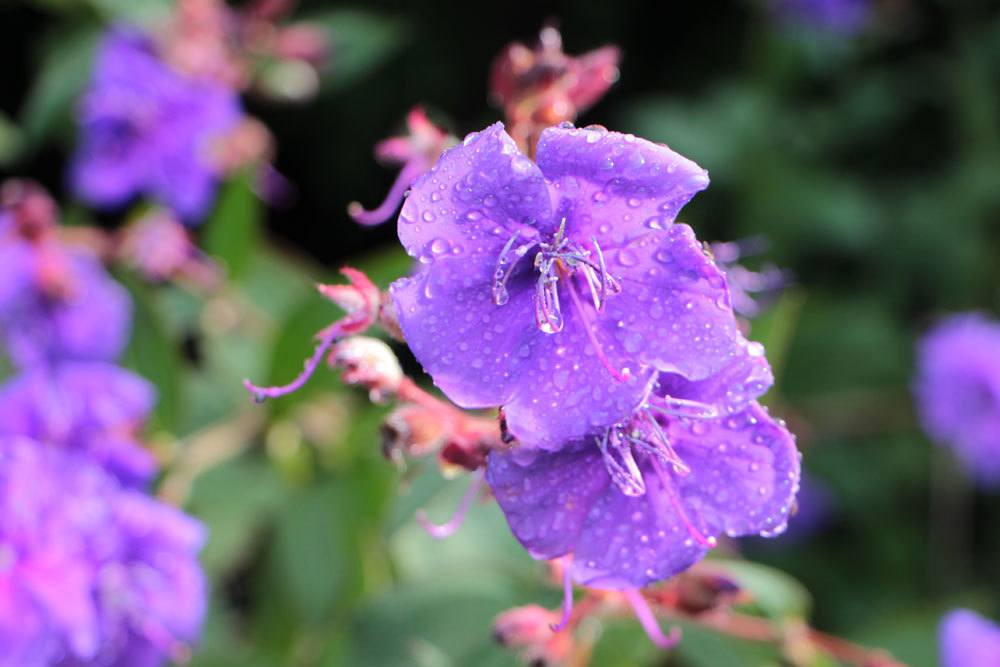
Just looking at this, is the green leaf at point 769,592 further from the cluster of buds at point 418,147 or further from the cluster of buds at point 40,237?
the cluster of buds at point 40,237

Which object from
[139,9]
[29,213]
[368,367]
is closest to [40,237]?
[29,213]

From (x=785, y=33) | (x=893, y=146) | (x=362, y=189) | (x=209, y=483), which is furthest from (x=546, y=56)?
(x=893, y=146)

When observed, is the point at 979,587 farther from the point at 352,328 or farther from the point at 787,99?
the point at 352,328

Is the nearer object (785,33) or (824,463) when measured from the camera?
(824,463)

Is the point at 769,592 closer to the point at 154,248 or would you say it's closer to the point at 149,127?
the point at 154,248

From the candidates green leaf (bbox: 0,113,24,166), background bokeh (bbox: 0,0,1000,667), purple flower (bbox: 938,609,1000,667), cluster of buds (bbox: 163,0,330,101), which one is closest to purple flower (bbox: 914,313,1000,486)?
background bokeh (bbox: 0,0,1000,667)

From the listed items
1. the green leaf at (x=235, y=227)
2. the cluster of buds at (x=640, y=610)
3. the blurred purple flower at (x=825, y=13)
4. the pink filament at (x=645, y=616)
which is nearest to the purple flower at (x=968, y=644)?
the cluster of buds at (x=640, y=610)

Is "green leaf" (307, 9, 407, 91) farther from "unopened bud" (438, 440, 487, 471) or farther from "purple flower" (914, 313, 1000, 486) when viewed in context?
"unopened bud" (438, 440, 487, 471)
